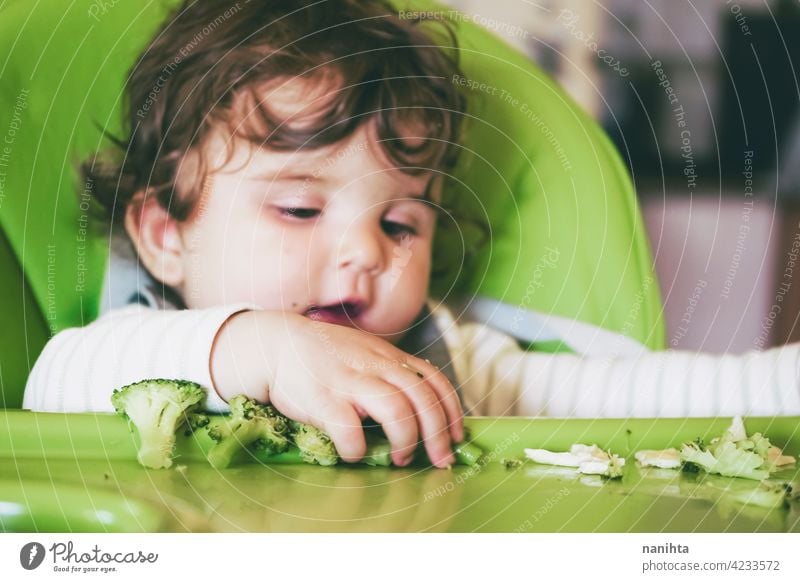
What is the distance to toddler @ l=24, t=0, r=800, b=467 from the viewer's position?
2.30 ft

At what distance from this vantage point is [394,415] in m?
0.65

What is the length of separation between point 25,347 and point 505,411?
0.43 m

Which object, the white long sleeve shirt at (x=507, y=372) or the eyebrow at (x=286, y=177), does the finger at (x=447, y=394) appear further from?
the eyebrow at (x=286, y=177)

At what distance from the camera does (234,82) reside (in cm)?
72

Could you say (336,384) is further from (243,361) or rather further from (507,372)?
(507,372)

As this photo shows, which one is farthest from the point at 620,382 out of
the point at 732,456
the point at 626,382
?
the point at 732,456

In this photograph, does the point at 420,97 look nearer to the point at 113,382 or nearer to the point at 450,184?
the point at 450,184

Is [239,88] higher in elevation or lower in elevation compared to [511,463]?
higher

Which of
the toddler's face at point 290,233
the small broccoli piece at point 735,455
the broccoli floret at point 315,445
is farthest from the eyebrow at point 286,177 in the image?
the small broccoli piece at point 735,455

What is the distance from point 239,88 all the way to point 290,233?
0.45ft

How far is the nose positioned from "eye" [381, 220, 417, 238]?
0.5 inches

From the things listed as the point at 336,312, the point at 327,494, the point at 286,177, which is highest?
the point at 286,177
